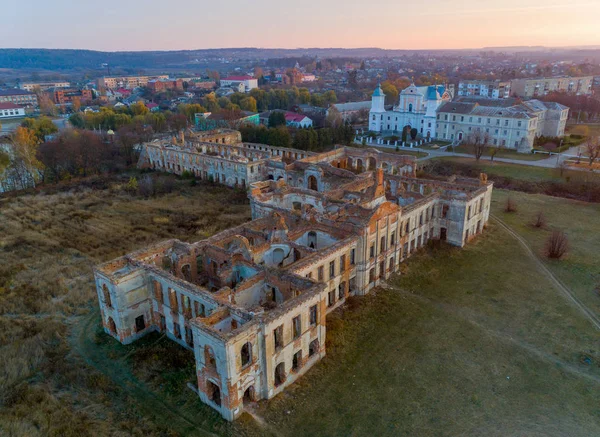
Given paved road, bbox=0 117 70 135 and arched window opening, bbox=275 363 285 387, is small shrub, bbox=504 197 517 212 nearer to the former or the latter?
arched window opening, bbox=275 363 285 387

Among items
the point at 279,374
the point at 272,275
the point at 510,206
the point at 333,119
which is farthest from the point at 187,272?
the point at 333,119

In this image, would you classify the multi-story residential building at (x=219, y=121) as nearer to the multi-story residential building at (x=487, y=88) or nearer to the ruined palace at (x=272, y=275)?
the ruined palace at (x=272, y=275)

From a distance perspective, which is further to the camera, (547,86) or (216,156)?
(547,86)

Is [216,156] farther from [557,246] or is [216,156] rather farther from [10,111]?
[10,111]

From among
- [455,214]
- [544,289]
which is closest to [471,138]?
[455,214]

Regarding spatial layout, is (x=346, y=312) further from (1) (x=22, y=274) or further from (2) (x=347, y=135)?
(2) (x=347, y=135)

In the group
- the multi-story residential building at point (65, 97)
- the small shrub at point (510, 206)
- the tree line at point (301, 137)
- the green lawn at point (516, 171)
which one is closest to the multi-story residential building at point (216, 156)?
the tree line at point (301, 137)
